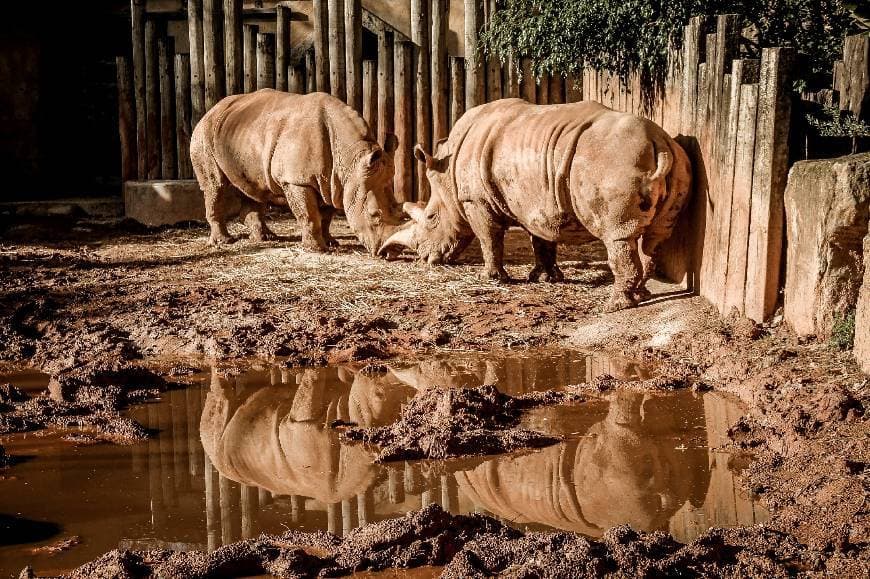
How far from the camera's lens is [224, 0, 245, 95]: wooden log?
1345 cm

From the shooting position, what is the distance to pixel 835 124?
6.59 metres

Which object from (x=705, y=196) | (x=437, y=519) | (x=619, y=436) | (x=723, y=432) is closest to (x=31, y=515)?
(x=437, y=519)

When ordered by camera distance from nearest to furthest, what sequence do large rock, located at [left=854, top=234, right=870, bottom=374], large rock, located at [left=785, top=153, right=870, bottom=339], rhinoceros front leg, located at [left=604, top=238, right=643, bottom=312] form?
1. large rock, located at [left=854, top=234, right=870, bottom=374]
2. large rock, located at [left=785, top=153, right=870, bottom=339]
3. rhinoceros front leg, located at [left=604, top=238, right=643, bottom=312]

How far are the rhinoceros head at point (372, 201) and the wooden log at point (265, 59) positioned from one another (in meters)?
3.50

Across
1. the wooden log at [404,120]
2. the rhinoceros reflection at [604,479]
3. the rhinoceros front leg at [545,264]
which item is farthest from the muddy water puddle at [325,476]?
the wooden log at [404,120]

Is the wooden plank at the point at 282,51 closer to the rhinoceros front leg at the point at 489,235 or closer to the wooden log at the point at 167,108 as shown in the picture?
the wooden log at the point at 167,108

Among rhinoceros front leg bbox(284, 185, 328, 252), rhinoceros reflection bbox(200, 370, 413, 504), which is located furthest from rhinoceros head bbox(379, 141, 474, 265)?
rhinoceros reflection bbox(200, 370, 413, 504)

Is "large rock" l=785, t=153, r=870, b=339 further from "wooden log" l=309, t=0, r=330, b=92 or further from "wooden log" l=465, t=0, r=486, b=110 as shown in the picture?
"wooden log" l=309, t=0, r=330, b=92

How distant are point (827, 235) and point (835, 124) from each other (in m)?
0.81

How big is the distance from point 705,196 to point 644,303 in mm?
891

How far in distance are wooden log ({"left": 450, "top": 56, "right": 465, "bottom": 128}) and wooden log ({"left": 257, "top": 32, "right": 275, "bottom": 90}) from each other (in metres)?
2.27

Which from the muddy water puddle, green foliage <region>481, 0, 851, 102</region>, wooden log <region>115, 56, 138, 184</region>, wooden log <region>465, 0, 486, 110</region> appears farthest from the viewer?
wooden log <region>115, 56, 138, 184</region>

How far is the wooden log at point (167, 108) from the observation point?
13.7 meters

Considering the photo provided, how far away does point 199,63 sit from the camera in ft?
44.7
